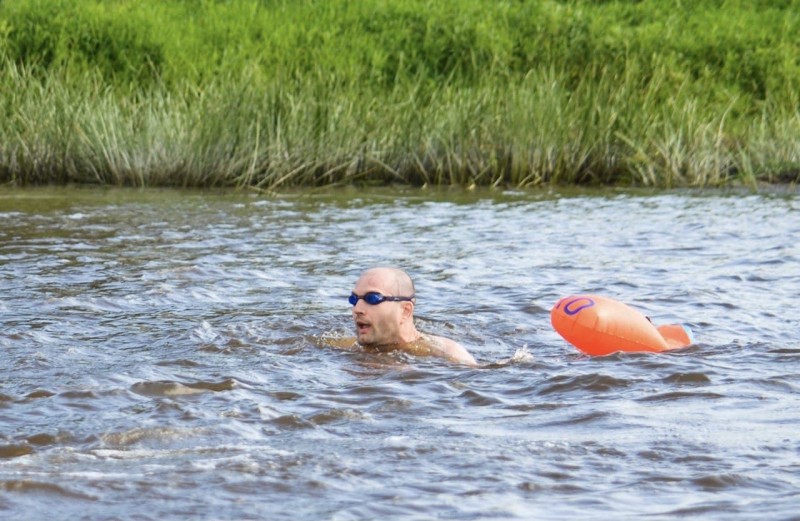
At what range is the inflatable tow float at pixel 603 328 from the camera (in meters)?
7.83

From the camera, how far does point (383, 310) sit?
8.23 metres

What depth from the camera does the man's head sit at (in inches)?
323

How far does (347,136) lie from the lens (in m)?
18.7

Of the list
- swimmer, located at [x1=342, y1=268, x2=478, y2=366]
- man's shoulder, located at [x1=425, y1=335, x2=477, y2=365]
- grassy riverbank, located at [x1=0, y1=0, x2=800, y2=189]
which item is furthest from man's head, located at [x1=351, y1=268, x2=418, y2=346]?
grassy riverbank, located at [x1=0, y1=0, x2=800, y2=189]

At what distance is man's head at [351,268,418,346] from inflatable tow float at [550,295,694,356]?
3.12 feet

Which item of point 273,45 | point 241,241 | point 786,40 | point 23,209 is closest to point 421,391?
point 241,241

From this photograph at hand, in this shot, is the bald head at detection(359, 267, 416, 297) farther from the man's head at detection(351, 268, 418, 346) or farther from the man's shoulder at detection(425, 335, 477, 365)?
the man's shoulder at detection(425, 335, 477, 365)

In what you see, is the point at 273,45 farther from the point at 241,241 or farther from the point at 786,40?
the point at 241,241

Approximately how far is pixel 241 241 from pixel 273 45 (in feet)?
41.1

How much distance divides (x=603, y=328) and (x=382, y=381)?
1426 millimetres

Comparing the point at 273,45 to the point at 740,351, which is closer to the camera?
the point at 740,351

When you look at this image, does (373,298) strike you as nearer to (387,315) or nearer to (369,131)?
(387,315)

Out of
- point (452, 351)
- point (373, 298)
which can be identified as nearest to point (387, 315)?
point (373, 298)

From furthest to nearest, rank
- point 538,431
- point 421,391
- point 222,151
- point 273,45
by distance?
point 273,45
point 222,151
point 421,391
point 538,431
